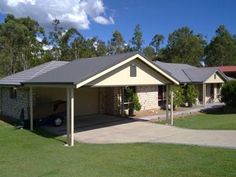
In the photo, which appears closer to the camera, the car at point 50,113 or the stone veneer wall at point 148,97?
the car at point 50,113

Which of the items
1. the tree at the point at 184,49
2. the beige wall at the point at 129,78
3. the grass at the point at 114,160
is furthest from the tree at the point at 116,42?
the grass at the point at 114,160

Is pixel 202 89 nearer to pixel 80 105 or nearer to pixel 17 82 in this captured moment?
pixel 80 105

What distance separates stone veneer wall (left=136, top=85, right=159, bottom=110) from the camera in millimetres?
25288

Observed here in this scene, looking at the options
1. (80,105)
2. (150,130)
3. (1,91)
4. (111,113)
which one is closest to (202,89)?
(111,113)

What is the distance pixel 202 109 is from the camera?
27.4 m

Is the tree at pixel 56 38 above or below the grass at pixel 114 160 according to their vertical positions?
above

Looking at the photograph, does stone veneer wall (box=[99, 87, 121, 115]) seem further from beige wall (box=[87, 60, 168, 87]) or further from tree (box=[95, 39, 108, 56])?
tree (box=[95, 39, 108, 56])

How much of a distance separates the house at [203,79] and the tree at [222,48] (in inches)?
1574

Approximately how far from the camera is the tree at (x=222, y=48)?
72.3 meters

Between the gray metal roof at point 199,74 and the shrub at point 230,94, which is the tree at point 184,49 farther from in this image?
the shrub at point 230,94

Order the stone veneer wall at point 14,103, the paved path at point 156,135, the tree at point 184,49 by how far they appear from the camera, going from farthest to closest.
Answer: the tree at point 184,49 < the stone veneer wall at point 14,103 < the paved path at point 156,135

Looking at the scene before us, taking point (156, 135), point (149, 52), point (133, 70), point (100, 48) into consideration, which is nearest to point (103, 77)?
point (133, 70)

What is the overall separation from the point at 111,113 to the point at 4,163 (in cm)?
1328

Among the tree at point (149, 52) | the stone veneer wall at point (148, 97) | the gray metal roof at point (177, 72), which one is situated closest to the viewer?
the stone veneer wall at point (148, 97)
